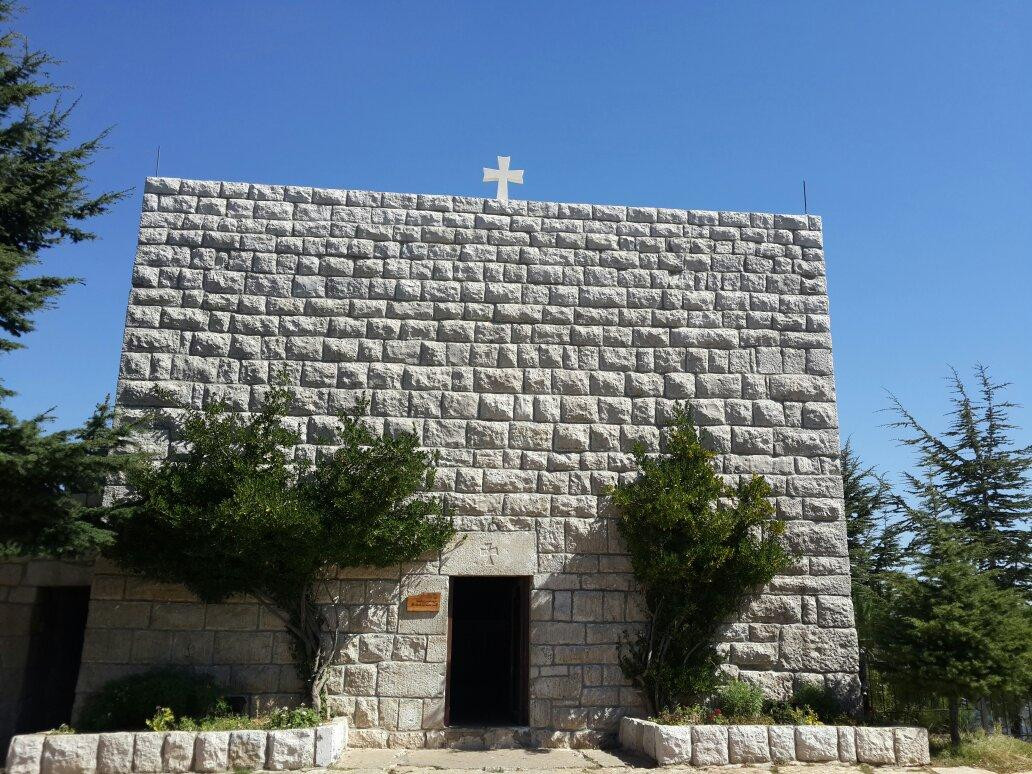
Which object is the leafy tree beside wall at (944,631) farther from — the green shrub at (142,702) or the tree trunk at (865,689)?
the green shrub at (142,702)

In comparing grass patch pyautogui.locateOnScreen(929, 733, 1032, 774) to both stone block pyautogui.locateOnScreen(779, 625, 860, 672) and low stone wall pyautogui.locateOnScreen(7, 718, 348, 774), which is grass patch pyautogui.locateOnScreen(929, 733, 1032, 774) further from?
low stone wall pyautogui.locateOnScreen(7, 718, 348, 774)

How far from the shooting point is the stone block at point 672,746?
713 centimetres

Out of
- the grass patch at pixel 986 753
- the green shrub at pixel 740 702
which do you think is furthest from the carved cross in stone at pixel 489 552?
the grass patch at pixel 986 753

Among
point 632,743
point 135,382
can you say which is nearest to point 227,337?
point 135,382

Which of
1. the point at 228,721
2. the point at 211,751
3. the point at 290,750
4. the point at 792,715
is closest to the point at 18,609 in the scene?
the point at 228,721

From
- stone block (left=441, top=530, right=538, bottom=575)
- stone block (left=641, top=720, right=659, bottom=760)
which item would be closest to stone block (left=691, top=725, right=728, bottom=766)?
stone block (left=641, top=720, right=659, bottom=760)

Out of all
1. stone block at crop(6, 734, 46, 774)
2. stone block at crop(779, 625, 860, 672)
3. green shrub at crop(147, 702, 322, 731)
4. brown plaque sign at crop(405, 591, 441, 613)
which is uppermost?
brown plaque sign at crop(405, 591, 441, 613)

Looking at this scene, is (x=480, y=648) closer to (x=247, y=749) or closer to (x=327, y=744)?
(x=327, y=744)

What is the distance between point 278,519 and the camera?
7344 millimetres

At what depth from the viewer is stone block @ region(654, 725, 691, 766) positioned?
23.4 ft

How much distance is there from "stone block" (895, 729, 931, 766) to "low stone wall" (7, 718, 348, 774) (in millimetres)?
5431

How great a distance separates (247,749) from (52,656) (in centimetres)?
380

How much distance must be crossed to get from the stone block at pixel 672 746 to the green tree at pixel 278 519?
280 cm

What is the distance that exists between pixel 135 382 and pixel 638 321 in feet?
18.6
